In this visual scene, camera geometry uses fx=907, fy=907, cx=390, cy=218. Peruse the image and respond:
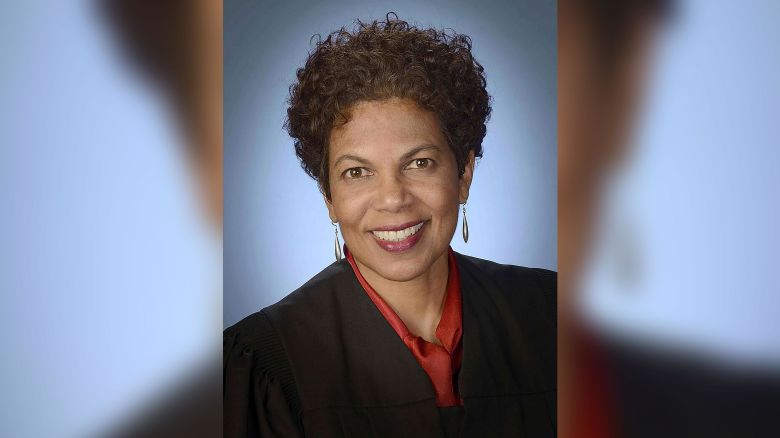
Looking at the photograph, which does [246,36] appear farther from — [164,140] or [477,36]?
[477,36]

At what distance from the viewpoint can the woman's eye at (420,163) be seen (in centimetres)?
196

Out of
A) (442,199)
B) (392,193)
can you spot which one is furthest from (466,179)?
(392,193)

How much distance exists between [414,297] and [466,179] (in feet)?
0.94

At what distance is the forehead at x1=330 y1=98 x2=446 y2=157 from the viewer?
6.35 ft

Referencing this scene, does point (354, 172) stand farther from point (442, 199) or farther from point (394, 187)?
point (442, 199)

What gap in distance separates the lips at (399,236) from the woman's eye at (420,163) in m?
0.12

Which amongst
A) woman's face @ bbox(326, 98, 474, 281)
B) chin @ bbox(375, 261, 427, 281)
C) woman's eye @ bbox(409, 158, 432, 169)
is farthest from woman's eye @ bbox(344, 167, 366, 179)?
chin @ bbox(375, 261, 427, 281)

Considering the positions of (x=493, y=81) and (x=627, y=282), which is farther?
(x=627, y=282)

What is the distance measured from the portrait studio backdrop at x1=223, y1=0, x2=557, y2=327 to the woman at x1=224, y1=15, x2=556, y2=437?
3 cm

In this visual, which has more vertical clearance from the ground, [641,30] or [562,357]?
[641,30]

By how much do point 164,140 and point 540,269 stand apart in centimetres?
91

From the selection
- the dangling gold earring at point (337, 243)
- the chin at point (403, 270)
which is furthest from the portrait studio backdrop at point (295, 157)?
the chin at point (403, 270)

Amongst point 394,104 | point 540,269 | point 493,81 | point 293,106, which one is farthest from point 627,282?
point 293,106

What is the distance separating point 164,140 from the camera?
207 cm
